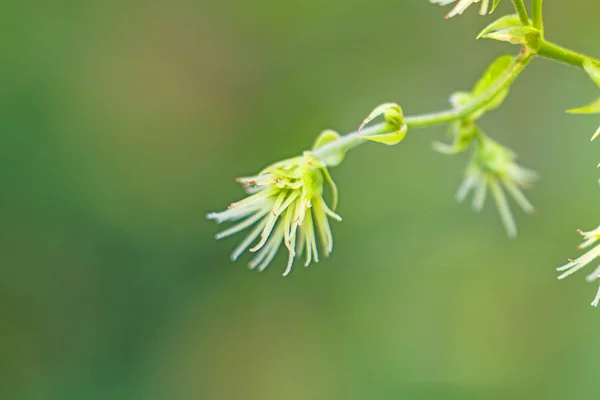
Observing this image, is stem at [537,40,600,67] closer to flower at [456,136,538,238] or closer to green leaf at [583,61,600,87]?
green leaf at [583,61,600,87]

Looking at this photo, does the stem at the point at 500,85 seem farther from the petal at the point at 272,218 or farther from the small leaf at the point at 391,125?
the petal at the point at 272,218

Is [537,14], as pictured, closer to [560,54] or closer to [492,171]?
[560,54]

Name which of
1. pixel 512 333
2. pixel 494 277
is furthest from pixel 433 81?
pixel 512 333

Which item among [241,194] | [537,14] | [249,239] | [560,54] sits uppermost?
[241,194]

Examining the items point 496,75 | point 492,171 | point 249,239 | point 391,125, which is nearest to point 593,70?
point 496,75

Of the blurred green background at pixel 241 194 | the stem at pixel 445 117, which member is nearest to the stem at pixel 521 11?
the stem at pixel 445 117
